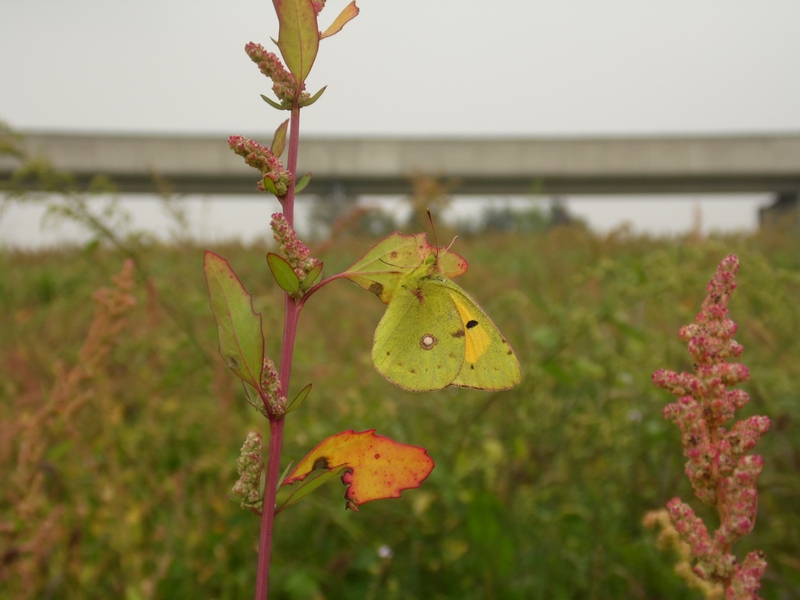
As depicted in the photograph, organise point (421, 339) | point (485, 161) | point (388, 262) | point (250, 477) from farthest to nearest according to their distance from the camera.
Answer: point (485, 161), point (421, 339), point (388, 262), point (250, 477)

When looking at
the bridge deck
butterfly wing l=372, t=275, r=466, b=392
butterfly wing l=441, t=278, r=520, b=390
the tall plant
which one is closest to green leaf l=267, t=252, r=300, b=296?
the tall plant

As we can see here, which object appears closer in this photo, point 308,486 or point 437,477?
point 308,486

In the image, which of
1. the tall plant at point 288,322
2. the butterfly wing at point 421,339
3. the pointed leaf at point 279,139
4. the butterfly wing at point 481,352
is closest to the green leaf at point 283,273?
the tall plant at point 288,322

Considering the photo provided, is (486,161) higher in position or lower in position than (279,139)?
higher

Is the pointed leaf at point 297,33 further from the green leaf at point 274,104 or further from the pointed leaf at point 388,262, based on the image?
the pointed leaf at point 388,262

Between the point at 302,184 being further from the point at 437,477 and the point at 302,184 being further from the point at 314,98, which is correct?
the point at 437,477

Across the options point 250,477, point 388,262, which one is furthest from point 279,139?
point 250,477

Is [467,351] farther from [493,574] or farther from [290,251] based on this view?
[493,574]
